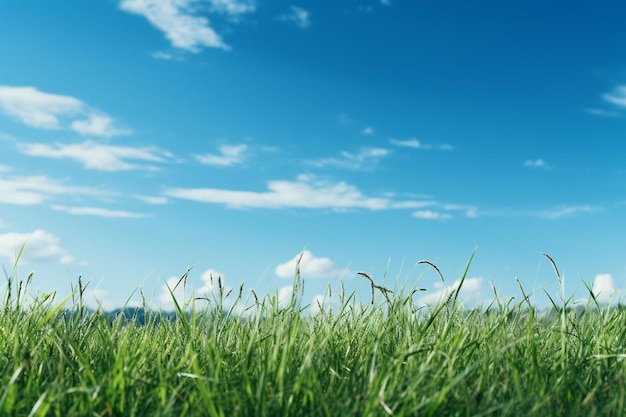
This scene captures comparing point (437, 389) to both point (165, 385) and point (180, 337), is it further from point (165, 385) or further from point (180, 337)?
point (180, 337)

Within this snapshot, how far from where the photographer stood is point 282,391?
106 inches

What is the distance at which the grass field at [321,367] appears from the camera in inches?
107

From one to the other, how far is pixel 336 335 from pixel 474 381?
108 cm

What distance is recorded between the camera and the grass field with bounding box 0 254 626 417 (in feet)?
8.91

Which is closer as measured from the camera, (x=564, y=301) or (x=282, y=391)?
(x=282, y=391)

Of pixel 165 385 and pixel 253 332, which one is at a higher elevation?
pixel 253 332

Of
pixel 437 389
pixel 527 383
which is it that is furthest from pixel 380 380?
pixel 527 383

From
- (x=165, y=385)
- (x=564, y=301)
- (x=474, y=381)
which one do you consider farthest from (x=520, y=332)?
(x=165, y=385)

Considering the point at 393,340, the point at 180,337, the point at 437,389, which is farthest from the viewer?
the point at 180,337

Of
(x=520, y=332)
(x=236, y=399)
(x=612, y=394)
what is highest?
(x=520, y=332)

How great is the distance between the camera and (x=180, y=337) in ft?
13.6

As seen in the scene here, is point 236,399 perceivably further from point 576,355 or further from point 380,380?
point 576,355

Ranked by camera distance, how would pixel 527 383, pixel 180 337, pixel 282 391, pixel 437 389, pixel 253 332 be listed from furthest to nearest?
pixel 180 337
pixel 253 332
pixel 527 383
pixel 437 389
pixel 282 391

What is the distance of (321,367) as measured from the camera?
11.1 ft
